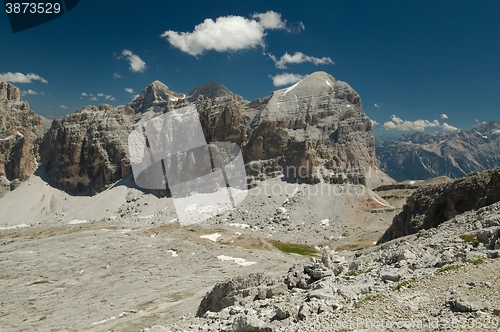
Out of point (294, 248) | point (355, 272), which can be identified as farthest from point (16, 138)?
point (355, 272)

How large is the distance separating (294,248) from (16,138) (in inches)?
4911

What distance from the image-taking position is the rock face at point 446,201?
32.9 meters

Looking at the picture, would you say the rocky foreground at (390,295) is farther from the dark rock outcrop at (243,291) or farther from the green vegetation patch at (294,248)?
the green vegetation patch at (294,248)

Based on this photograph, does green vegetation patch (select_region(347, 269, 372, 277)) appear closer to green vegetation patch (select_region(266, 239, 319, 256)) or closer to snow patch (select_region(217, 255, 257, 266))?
snow patch (select_region(217, 255, 257, 266))

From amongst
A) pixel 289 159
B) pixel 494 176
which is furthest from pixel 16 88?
pixel 494 176

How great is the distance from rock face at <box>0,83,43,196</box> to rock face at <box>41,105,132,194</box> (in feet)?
17.7

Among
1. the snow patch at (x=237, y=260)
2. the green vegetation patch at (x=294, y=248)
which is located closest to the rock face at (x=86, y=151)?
the green vegetation patch at (x=294, y=248)

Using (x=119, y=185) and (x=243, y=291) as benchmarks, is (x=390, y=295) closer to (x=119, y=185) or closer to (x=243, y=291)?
(x=243, y=291)

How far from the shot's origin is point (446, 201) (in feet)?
121

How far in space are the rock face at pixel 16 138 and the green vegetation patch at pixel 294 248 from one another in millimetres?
104306

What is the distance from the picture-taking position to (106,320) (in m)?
34.4

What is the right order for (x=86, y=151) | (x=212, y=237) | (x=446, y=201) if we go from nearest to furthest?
1. (x=446, y=201)
2. (x=212, y=237)
3. (x=86, y=151)

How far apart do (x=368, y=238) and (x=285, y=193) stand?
2998 cm

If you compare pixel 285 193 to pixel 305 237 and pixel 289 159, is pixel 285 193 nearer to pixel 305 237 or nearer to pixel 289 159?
pixel 289 159
